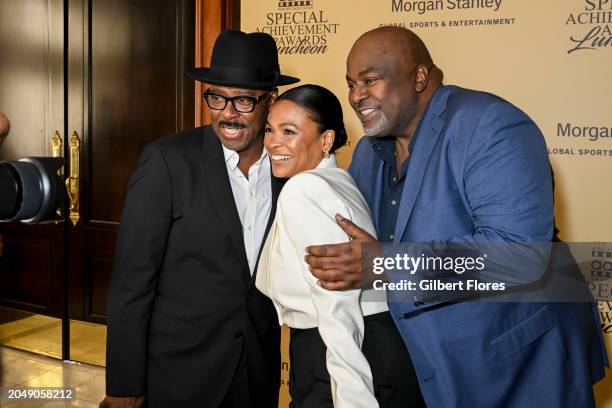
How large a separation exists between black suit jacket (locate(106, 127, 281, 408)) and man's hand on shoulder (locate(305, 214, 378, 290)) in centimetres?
40

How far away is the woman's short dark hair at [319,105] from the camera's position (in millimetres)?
1511

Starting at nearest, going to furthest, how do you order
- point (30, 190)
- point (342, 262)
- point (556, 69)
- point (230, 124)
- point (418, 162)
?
point (30, 190) → point (342, 262) → point (418, 162) → point (230, 124) → point (556, 69)

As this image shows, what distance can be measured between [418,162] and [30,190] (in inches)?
35.0

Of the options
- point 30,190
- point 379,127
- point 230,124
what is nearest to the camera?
point 30,190

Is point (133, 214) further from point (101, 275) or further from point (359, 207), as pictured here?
point (101, 275)

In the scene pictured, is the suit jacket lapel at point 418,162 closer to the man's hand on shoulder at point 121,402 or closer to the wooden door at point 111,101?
the man's hand on shoulder at point 121,402

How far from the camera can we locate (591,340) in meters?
1.55

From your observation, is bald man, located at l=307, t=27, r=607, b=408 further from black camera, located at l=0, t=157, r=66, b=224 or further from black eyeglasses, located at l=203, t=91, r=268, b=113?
black camera, located at l=0, t=157, r=66, b=224

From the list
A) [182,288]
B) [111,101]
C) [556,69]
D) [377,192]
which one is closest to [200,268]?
[182,288]

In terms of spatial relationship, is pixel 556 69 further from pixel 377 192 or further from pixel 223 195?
pixel 223 195

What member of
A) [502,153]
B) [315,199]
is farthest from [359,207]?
[502,153]

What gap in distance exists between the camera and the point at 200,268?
1670 millimetres

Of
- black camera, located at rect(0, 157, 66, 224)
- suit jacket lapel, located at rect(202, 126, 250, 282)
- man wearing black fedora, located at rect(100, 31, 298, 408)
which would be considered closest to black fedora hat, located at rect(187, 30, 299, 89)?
man wearing black fedora, located at rect(100, 31, 298, 408)

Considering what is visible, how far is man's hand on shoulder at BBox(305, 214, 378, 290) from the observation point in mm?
1286
